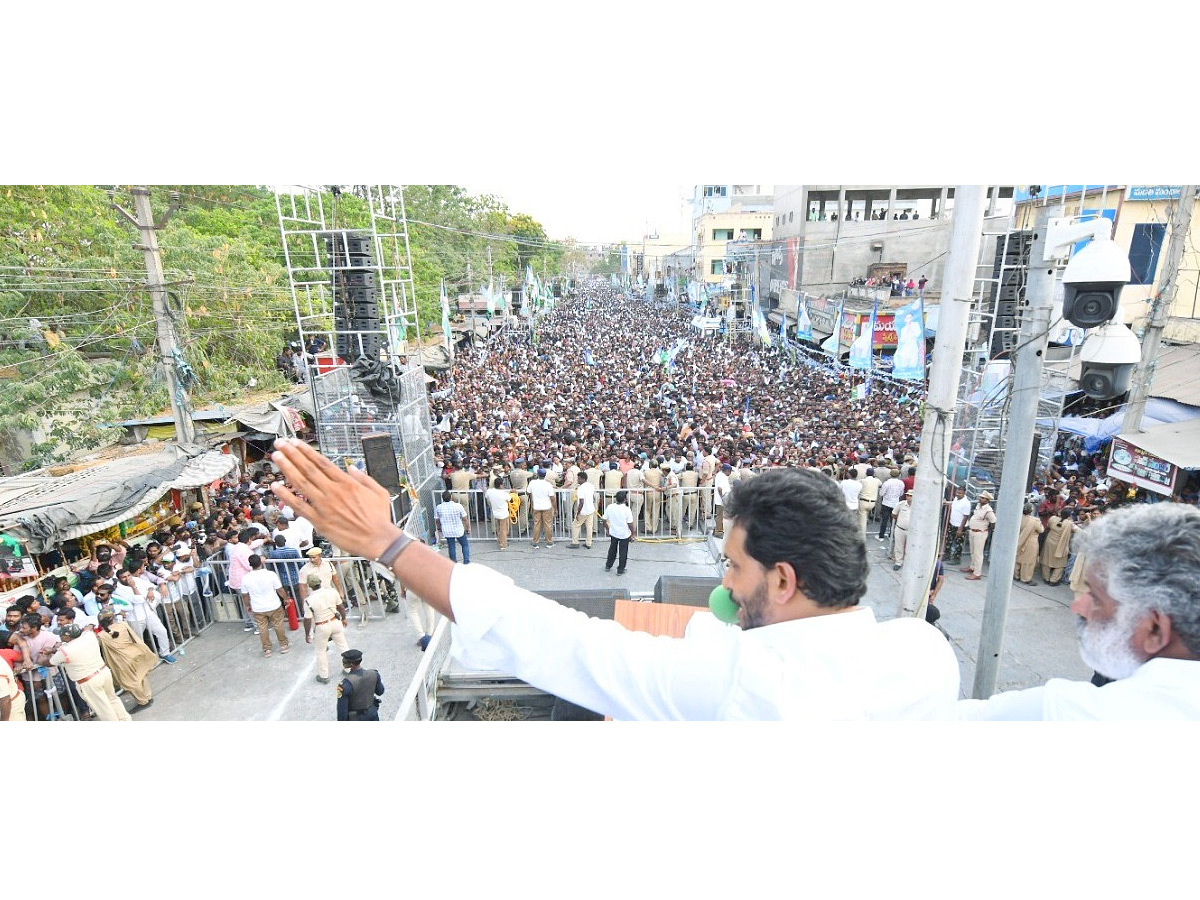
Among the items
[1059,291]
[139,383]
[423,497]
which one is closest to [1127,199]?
[1059,291]

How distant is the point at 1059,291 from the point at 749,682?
21.2ft

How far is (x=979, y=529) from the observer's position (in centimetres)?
812

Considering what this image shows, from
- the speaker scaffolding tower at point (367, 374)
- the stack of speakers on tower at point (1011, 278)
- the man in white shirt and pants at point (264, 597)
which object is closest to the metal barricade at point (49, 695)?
the man in white shirt and pants at point (264, 597)

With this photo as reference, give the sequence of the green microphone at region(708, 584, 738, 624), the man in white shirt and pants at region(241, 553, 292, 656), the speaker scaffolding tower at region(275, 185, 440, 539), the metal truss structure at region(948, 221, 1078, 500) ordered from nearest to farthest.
A: the green microphone at region(708, 584, 738, 624) < the man in white shirt and pants at region(241, 553, 292, 656) < the metal truss structure at region(948, 221, 1078, 500) < the speaker scaffolding tower at region(275, 185, 440, 539)

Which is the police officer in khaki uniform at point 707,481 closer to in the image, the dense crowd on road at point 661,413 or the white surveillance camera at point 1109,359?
the dense crowd on road at point 661,413

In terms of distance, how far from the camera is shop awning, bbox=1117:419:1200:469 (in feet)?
25.6

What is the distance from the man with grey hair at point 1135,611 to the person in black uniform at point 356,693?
4.64 meters

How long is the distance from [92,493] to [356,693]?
217 inches

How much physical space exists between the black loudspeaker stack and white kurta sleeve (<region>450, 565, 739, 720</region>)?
23.2 feet

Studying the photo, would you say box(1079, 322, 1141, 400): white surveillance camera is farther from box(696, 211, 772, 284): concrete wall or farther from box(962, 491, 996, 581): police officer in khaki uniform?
box(696, 211, 772, 284): concrete wall

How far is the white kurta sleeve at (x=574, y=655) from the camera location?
1.02m

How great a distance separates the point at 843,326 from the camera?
20922mm

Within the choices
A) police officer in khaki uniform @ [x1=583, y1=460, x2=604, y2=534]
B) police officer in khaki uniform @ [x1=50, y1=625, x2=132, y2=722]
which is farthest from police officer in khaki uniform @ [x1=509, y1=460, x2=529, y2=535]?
police officer in khaki uniform @ [x1=50, y1=625, x2=132, y2=722]

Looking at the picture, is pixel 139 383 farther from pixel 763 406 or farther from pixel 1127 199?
pixel 1127 199
